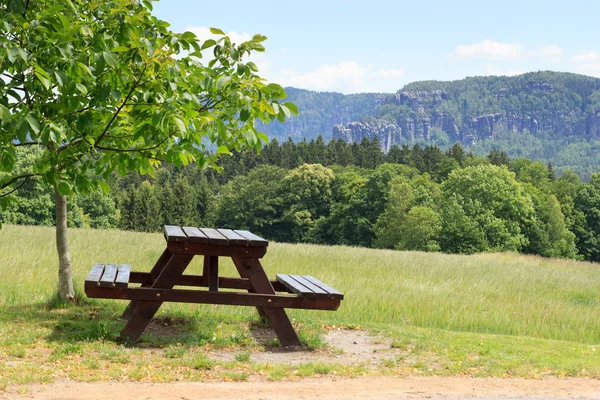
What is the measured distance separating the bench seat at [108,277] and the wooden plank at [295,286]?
196cm

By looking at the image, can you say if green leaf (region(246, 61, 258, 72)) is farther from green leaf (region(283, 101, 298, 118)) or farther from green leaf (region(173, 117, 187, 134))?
green leaf (region(173, 117, 187, 134))

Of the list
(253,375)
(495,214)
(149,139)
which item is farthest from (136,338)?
(495,214)

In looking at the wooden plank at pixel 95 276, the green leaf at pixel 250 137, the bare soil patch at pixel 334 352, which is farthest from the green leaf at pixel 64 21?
the bare soil patch at pixel 334 352

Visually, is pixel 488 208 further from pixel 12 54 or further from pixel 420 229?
pixel 12 54

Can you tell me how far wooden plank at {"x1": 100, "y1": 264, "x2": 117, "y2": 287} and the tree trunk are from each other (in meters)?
0.72

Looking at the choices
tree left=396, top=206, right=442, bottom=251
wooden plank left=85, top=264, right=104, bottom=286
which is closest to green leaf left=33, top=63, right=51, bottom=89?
wooden plank left=85, top=264, right=104, bottom=286

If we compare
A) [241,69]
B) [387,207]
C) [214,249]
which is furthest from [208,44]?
[387,207]

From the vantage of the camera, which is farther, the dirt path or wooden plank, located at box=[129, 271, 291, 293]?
wooden plank, located at box=[129, 271, 291, 293]

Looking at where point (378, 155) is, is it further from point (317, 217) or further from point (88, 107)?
point (88, 107)

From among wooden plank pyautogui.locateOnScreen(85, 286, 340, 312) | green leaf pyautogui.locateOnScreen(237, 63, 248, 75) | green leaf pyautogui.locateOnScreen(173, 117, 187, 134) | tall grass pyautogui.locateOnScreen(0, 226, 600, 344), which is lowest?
tall grass pyautogui.locateOnScreen(0, 226, 600, 344)

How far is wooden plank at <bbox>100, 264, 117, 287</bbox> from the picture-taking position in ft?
23.4

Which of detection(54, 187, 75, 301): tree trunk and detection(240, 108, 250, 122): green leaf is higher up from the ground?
detection(240, 108, 250, 122): green leaf

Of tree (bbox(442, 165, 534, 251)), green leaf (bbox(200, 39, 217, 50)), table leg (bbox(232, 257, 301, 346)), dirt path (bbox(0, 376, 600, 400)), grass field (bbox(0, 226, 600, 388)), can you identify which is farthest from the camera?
tree (bbox(442, 165, 534, 251))

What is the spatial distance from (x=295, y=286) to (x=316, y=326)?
1434 millimetres
